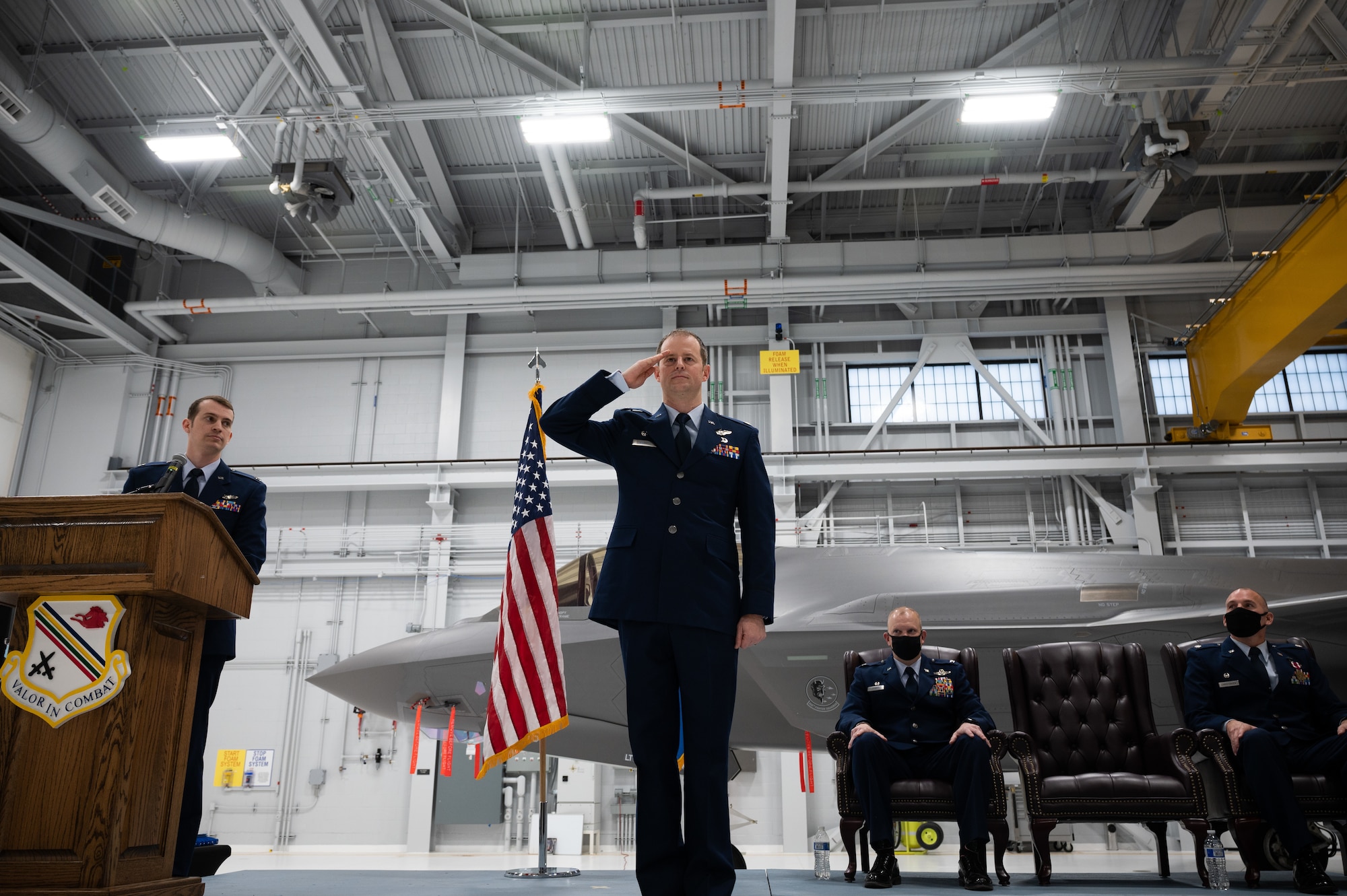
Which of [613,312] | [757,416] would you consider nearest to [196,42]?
[613,312]

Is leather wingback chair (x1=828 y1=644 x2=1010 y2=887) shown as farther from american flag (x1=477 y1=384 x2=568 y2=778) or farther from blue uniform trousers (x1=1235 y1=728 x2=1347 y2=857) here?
american flag (x1=477 y1=384 x2=568 y2=778)

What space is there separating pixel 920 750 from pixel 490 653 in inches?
110

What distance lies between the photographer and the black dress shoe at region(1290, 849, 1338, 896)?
3385 mm

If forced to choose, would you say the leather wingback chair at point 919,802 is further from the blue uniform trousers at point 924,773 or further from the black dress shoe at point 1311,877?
the black dress shoe at point 1311,877

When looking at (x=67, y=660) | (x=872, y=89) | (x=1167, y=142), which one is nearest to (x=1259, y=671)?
(x=67, y=660)

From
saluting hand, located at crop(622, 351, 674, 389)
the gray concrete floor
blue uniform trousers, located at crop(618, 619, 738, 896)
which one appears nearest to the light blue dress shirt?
the gray concrete floor

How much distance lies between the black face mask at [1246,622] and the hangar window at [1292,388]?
30.6 feet

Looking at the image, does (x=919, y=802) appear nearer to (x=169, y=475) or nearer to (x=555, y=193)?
(x=169, y=475)

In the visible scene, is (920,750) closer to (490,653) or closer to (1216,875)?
(1216,875)

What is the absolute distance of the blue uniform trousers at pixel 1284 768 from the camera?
3.67m

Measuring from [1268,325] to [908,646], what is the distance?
8.51m

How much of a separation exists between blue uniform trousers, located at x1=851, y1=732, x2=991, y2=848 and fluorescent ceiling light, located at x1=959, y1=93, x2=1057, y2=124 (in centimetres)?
712

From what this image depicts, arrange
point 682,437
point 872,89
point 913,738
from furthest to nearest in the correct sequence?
point 872,89, point 913,738, point 682,437

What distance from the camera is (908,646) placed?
4543mm
